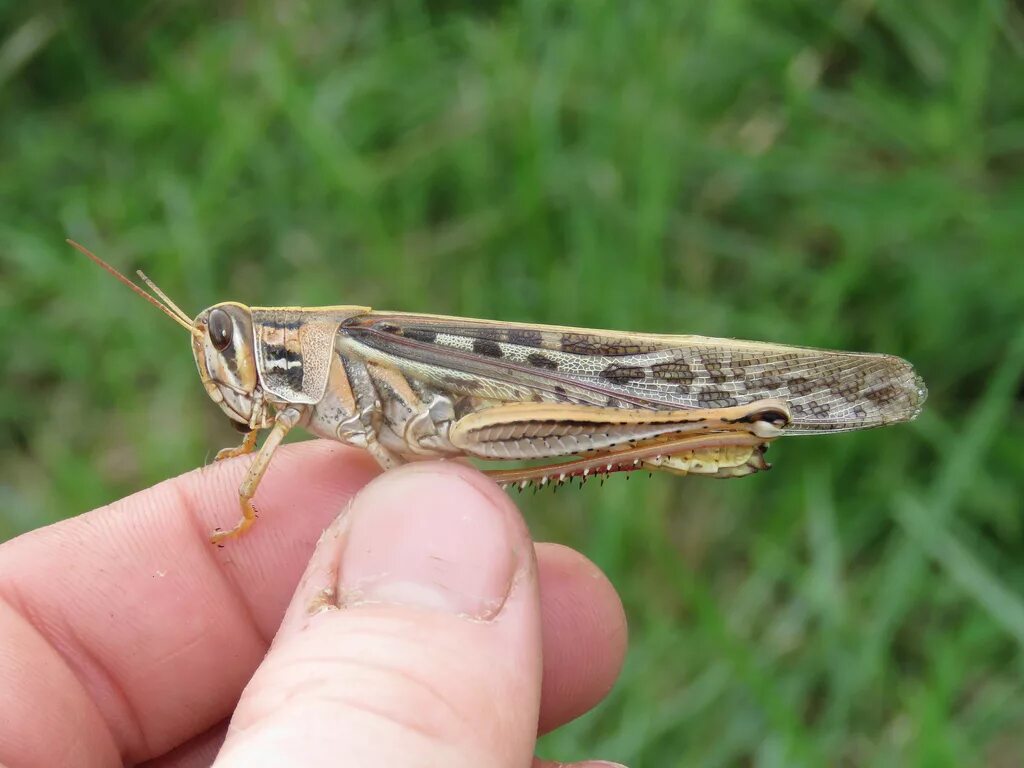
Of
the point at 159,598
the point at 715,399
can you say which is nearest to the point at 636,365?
the point at 715,399

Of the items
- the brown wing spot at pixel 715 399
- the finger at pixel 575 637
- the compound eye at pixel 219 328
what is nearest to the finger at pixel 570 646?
the finger at pixel 575 637

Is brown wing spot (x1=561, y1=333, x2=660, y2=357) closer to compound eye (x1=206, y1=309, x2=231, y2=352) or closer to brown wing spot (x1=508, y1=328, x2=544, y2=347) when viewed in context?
brown wing spot (x1=508, y1=328, x2=544, y2=347)

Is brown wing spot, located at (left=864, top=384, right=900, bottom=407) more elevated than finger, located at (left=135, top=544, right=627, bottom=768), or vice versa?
brown wing spot, located at (left=864, top=384, right=900, bottom=407)

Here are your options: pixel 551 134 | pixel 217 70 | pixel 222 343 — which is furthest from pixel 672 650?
pixel 217 70

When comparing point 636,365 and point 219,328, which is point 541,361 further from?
point 219,328

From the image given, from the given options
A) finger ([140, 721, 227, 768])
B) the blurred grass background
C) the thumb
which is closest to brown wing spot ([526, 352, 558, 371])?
the thumb

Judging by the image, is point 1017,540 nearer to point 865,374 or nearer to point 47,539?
point 865,374

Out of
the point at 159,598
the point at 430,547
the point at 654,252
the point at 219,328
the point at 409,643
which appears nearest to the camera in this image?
the point at 409,643
